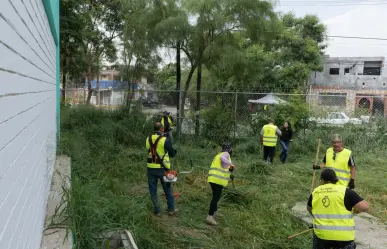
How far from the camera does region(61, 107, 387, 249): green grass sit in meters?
4.46

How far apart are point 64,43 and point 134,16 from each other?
3.35m

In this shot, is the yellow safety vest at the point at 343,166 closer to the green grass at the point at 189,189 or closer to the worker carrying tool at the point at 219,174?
the green grass at the point at 189,189

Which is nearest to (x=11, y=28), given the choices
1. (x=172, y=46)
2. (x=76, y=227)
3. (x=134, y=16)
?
(x=76, y=227)

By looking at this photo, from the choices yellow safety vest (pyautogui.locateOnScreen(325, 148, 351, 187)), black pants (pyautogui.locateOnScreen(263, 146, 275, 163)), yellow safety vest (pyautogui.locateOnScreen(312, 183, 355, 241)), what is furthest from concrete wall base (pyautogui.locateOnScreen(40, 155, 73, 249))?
black pants (pyautogui.locateOnScreen(263, 146, 275, 163))

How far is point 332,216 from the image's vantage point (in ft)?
11.3

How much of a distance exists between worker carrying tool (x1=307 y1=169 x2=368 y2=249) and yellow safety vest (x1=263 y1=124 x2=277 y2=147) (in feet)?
19.1

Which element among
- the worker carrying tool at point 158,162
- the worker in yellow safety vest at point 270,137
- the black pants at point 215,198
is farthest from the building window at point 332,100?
the worker carrying tool at point 158,162

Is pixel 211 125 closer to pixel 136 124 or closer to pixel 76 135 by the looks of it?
pixel 136 124

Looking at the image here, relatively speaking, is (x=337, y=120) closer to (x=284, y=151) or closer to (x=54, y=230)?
(x=284, y=151)

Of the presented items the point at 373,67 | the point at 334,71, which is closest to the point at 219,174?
the point at 334,71

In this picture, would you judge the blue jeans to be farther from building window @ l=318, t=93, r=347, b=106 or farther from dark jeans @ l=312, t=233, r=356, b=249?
dark jeans @ l=312, t=233, r=356, b=249

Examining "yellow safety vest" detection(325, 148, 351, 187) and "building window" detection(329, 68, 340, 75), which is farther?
"building window" detection(329, 68, 340, 75)

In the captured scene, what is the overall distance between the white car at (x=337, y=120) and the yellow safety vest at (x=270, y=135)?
287 cm

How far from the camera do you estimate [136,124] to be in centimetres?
1212
